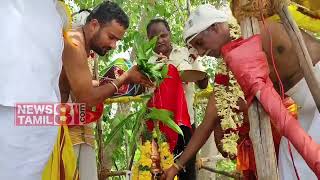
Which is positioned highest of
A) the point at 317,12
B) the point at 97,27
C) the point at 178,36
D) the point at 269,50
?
the point at 178,36

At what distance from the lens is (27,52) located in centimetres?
193

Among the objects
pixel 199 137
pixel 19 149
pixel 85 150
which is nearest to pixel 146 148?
pixel 199 137

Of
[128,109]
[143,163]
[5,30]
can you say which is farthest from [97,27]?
[128,109]

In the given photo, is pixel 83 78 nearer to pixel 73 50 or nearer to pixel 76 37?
pixel 73 50

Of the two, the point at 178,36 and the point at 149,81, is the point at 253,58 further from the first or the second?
the point at 178,36

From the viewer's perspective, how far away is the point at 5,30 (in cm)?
190

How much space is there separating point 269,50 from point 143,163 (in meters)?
1.22

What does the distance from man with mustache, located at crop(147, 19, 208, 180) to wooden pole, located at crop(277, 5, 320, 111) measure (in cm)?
191

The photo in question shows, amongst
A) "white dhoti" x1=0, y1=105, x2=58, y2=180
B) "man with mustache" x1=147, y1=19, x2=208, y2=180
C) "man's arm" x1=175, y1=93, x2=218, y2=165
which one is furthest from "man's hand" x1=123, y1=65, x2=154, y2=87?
"white dhoti" x1=0, y1=105, x2=58, y2=180

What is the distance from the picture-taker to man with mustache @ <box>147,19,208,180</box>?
3.89m

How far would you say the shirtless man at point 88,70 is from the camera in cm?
286

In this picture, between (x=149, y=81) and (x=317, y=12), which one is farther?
(x=149, y=81)

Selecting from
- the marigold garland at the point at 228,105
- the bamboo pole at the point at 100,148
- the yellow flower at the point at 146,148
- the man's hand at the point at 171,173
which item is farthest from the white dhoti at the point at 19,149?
the bamboo pole at the point at 100,148

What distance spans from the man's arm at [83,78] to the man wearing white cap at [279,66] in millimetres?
455
